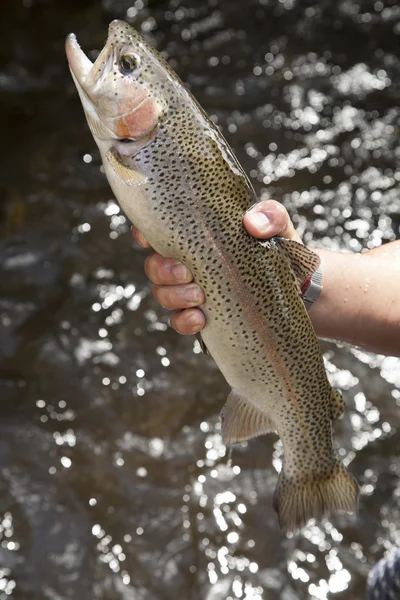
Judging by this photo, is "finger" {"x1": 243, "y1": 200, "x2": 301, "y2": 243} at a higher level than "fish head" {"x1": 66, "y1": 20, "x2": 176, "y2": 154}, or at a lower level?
lower

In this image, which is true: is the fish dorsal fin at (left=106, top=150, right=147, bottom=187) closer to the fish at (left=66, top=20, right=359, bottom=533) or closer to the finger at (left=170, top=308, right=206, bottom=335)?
the fish at (left=66, top=20, right=359, bottom=533)

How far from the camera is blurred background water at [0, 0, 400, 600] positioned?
11.4ft

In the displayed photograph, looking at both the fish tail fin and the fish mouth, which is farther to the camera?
the fish tail fin

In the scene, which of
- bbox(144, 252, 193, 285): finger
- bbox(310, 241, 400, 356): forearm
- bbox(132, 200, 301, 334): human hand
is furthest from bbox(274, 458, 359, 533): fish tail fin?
bbox(144, 252, 193, 285): finger

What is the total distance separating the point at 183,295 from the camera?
2.24 metres

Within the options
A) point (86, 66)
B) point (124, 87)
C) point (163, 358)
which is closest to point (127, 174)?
point (124, 87)

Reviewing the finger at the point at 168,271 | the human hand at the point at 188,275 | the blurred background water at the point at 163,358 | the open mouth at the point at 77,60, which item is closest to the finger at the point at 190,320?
the human hand at the point at 188,275

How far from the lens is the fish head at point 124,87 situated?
2092mm

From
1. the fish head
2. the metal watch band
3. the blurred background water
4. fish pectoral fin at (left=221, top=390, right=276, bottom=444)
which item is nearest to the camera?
the fish head

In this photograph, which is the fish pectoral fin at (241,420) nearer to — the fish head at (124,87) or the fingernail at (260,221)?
the fingernail at (260,221)

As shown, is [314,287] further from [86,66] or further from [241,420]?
[86,66]

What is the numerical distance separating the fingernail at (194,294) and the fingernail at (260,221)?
283 millimetres

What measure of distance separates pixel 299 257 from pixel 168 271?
1.46 feet

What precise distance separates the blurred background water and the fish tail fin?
3.65ft
